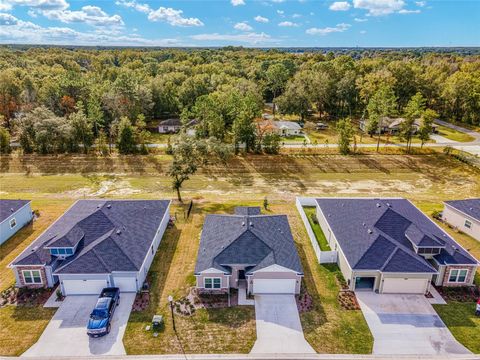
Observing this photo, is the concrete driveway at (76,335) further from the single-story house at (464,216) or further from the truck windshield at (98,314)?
the single-story house at (464,216)

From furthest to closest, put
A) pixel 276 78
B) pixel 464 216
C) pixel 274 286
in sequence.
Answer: pixel 276 78, pixel 464 216, pixel 274 286

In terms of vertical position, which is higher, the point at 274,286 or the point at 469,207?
the point at 469,207

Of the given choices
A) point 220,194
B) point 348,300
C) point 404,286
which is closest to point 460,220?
point 404,286

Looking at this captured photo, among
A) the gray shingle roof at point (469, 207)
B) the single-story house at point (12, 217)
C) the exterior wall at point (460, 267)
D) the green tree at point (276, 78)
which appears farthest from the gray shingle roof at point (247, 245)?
the green tree at point (276, 78)

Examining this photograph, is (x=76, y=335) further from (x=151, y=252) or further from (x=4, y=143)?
(x=4, y=143)

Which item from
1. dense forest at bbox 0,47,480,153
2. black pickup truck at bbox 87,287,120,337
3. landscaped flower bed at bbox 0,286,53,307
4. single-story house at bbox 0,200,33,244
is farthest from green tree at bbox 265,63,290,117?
landscaped flower bed at bbox 0,286,53,307

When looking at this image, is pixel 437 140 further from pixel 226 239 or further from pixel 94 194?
pixel 94 194

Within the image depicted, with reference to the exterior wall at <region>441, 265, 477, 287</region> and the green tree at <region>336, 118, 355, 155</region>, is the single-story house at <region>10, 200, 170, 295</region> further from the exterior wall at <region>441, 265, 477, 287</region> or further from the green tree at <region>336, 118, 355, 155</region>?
the green tree at <region>336, 118, 355, 155</region>
